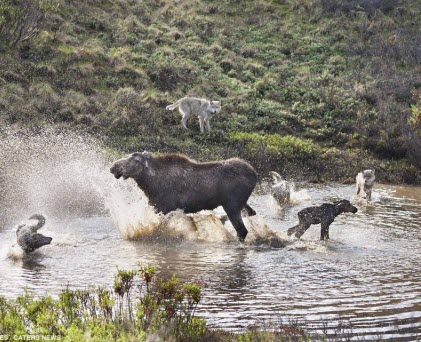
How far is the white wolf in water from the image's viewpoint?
23766 mm

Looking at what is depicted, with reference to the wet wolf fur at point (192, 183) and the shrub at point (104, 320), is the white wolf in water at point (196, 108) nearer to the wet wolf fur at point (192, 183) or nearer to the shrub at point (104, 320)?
the wet wolf fur at point (192, 183)

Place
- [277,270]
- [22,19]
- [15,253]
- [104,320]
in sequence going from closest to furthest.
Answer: [104,320] → [277,270] → [15,253] → [22,19]

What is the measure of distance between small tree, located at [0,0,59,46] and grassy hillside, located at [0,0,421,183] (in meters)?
0.15

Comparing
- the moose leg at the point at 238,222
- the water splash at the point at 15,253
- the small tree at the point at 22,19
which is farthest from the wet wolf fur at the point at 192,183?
the small tree at the point at 22,19

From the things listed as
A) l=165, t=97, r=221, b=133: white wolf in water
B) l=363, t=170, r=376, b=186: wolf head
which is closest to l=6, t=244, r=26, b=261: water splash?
l=363, t=170, r=376, b=186: wolf head

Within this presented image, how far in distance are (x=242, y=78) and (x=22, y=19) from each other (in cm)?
935

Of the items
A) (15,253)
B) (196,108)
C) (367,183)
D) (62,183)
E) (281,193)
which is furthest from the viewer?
(196,108)

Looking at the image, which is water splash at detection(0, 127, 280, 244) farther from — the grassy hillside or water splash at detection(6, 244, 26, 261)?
water splash at detection(6, 244, 26, 261)

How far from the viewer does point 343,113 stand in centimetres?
2695

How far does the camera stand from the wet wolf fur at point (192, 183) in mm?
12805

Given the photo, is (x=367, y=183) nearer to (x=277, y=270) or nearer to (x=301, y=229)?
(x=301, y=229)

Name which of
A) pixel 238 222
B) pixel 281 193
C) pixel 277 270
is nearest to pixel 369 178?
pixel 281 193

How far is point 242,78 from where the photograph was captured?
3033 centimetres

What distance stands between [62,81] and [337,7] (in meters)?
17.7
